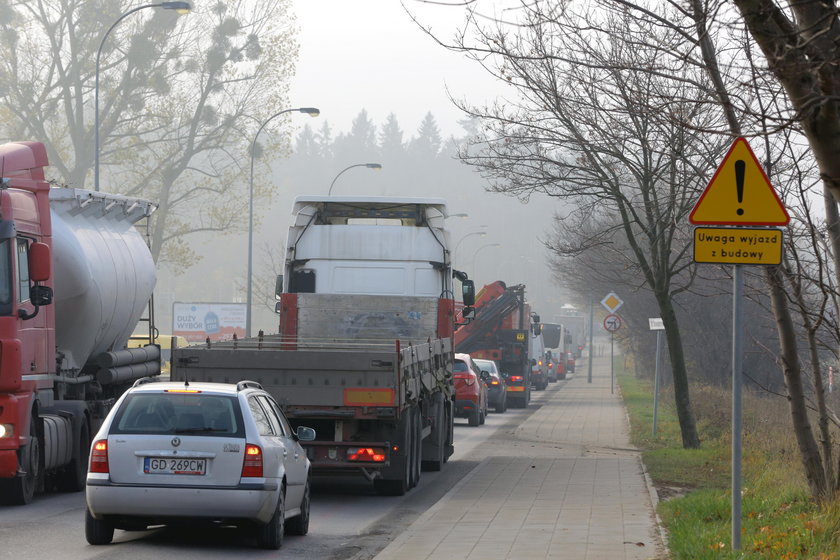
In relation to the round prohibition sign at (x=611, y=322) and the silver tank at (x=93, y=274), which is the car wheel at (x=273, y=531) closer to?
the silver tank at (x=93, y=274)

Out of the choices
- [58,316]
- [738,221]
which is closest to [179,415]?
[738,221]

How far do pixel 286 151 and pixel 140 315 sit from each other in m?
31.6

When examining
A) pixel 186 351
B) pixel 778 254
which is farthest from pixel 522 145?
pixel 778 254

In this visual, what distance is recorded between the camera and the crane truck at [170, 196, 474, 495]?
14.6m

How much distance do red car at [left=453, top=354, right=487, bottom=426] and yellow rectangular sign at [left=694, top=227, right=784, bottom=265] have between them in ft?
65.7

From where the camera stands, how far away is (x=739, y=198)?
894cm

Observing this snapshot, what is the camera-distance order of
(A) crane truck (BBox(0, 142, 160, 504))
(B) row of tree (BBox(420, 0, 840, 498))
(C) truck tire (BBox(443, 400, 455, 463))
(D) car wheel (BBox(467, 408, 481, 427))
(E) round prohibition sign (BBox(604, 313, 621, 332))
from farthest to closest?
(E) round prohibition sign (BBox(604, 313, 621, 332)) < (D) car wheel (BBox(467, 408, 481, 427)) < (C) truck tire (BBox(443, 400, 455, 463)) < (A) crane truck (BBox(0, 142, 160, 504)) < (B) row of tree (BBox(420, 0, 840, 498))

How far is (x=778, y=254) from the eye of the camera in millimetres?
8914

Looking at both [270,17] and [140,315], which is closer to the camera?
[140,315]

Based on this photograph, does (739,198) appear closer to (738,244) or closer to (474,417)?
(738,244)

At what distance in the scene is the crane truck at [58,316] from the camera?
532 inches

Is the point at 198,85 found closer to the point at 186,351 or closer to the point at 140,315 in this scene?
the point at 140,315

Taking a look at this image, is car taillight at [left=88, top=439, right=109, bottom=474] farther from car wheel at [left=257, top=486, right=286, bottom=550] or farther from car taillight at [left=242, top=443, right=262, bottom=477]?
car wheel at [left=257, top=486, right=286, bottom=550]

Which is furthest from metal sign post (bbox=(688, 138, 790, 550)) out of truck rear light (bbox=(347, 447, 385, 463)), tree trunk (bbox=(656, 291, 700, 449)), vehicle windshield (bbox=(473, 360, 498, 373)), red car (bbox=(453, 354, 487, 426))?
vehicle windshield (bbox=(473, 360, 498, 373))
